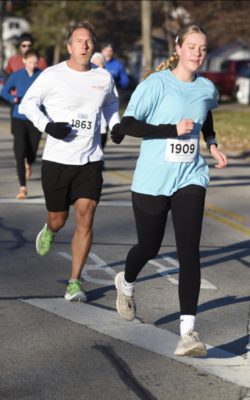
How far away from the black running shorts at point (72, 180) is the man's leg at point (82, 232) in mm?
60

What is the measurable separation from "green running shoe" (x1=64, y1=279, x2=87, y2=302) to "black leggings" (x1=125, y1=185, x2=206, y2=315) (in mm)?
1109

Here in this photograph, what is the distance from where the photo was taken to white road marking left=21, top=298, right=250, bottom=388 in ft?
20.6

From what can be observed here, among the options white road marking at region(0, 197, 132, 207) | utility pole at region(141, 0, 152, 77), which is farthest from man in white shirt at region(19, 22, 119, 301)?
utility pole at region(141, 0, 152, 77)

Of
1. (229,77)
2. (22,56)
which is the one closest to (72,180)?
(22,56)

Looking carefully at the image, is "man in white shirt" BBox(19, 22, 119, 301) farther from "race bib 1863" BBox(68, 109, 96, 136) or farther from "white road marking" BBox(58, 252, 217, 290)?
"white road marking" BBox(58, 252, 217, 290)

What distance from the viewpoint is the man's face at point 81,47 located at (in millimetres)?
7992

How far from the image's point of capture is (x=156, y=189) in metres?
6.82

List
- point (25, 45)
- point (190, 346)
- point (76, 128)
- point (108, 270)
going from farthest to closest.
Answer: point (25, 45), point (108, 270), point (76, 128), point (190, 346)

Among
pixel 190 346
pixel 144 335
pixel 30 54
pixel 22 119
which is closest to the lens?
pixel 190 346

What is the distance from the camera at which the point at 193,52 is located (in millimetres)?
6723

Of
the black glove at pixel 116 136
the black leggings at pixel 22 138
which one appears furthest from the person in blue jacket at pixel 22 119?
the black glove at pixel 116 136

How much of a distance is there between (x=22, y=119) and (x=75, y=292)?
6.44 meters

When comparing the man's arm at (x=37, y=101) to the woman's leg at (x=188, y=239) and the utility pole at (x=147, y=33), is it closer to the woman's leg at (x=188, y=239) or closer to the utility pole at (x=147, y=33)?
the woman's leg at (x=188, y=239)

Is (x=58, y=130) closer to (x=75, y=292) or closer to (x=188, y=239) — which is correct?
(x=75, y=292)
